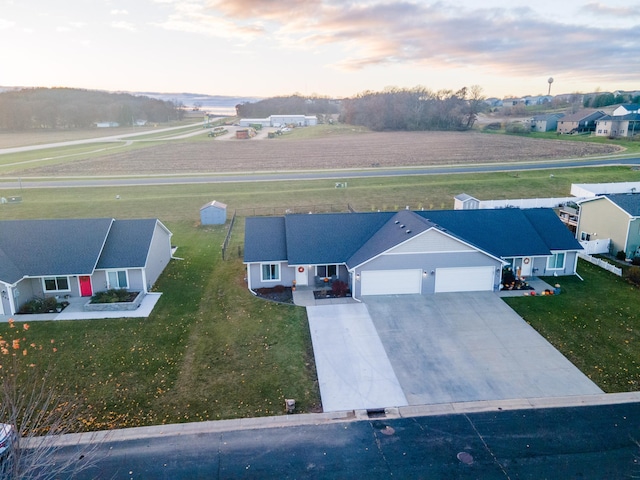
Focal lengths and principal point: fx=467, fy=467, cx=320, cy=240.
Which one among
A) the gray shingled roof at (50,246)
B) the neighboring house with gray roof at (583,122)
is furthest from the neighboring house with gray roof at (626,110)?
the gray shingled roof at (50,246)

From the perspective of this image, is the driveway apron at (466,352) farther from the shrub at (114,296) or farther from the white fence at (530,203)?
the white fence at (530,203)

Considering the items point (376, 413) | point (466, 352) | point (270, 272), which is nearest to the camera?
point (376, 413)

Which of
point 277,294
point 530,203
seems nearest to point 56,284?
point 277,294

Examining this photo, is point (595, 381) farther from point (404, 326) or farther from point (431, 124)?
point (431, 124)

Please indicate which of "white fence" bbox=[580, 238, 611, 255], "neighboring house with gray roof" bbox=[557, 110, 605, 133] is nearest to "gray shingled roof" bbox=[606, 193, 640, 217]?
"white fence" bbox=[580, 238, 611, 255]

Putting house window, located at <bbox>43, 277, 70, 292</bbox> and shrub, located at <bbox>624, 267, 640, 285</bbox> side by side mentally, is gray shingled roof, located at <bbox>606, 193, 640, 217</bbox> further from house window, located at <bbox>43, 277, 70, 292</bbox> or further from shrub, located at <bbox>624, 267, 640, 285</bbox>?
house window, located at <bbox>43, 277, 70, 292</bbox>

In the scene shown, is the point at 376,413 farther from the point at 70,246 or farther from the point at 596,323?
the point at 70,246

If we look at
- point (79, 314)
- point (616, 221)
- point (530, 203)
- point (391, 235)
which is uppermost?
point (391, 235)
